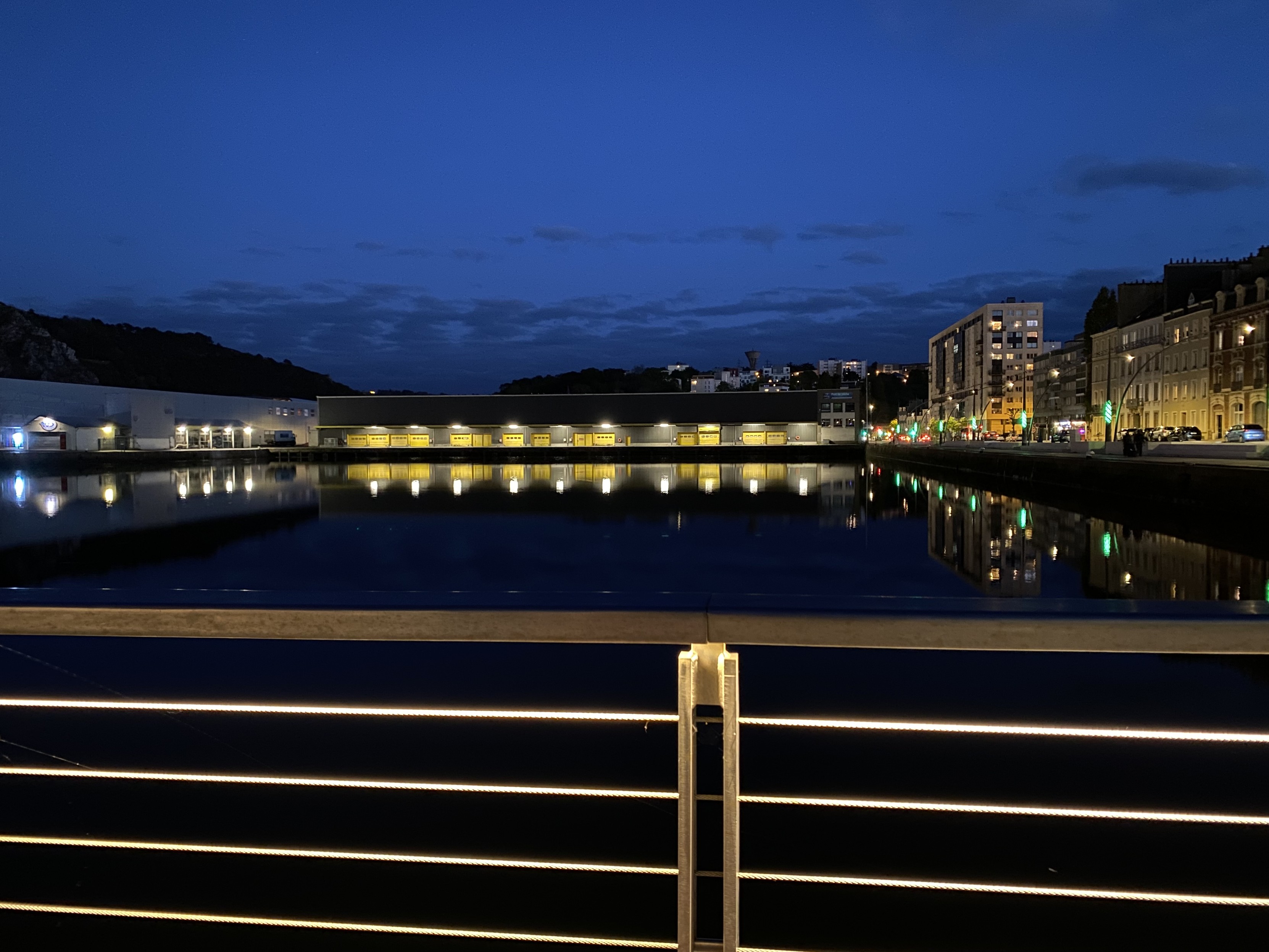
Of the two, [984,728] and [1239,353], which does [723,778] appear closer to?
[984,728]

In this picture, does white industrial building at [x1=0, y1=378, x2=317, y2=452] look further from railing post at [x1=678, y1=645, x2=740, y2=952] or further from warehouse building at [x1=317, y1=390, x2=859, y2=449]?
railing post at [x1=678, y1=645, x2=740, y2=952]

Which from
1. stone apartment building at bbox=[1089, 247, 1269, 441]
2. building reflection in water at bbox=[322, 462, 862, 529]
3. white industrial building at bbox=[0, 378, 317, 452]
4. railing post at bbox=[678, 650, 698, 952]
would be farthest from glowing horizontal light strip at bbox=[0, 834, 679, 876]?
white industrial building at bbox=[0, 378, 317, 452]

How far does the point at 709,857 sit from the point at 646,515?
28.1 metres

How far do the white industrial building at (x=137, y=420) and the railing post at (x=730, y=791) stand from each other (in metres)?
70.9

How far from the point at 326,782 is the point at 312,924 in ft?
1.51

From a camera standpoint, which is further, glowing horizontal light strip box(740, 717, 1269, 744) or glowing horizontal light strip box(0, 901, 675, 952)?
glowing horizontal light strip box(0, 901, 675, 952)

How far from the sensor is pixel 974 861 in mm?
4230

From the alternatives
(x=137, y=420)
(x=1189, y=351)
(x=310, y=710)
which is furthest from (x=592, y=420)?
(x=310, y=710)

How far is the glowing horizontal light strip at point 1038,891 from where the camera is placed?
7.36ft

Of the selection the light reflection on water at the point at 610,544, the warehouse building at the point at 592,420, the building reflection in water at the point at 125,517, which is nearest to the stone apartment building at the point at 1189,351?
the light reflection on water at the point at 610,544

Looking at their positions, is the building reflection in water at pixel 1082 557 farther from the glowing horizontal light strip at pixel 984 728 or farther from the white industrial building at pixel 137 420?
the white industrial building at pixel 137 420

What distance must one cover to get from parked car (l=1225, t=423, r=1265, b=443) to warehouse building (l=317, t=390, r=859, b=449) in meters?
38.7

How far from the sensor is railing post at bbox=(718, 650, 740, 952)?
2.00 meters

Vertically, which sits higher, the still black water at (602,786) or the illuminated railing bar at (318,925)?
the illuminated railing bar at (318,925)
